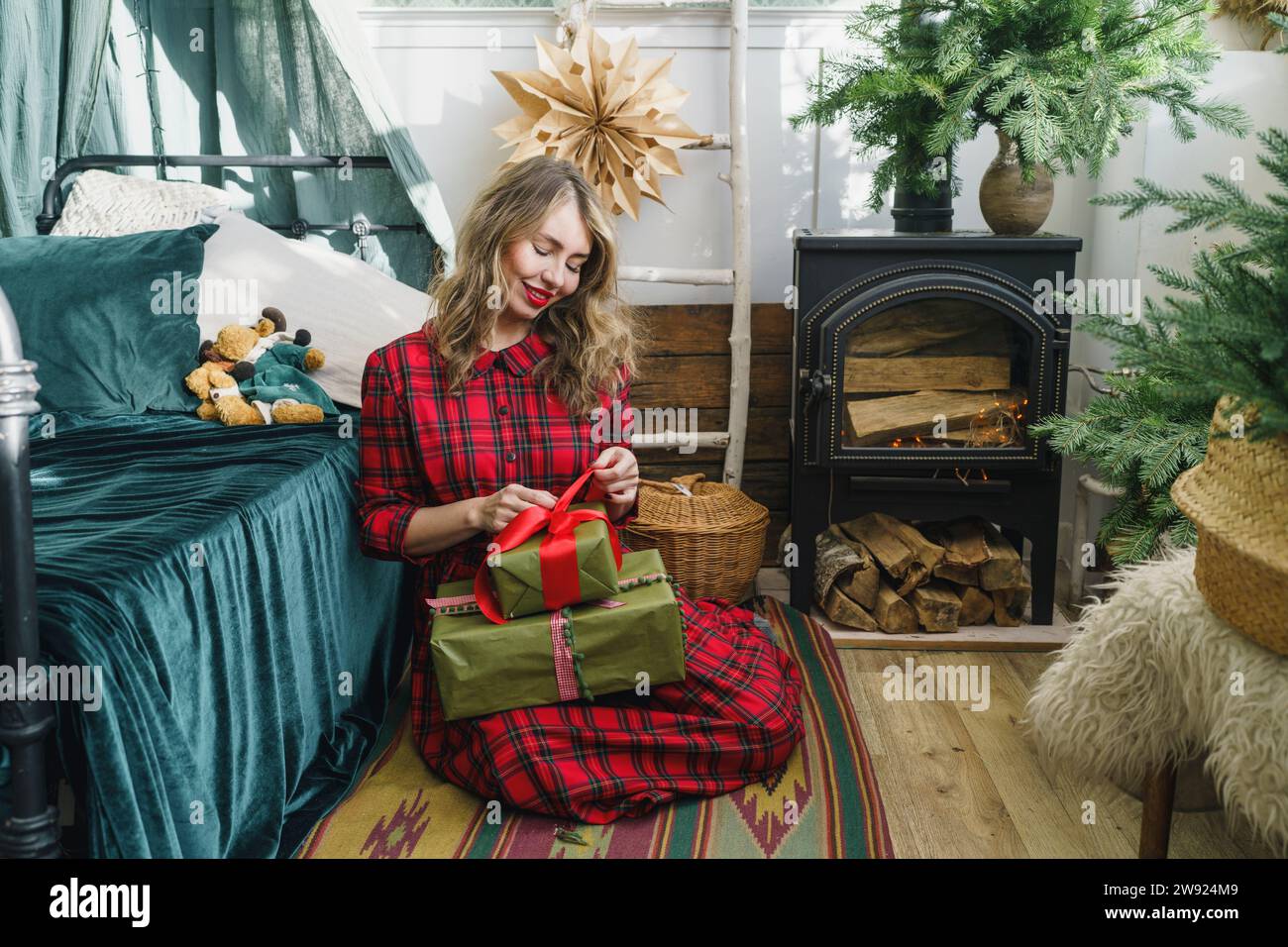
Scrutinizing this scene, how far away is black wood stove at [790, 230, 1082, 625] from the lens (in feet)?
8.01

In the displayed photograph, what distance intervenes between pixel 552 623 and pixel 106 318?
49.3 inches

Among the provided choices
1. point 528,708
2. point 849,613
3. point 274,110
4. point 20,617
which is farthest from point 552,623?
point 274,110

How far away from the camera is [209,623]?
1.50 metres

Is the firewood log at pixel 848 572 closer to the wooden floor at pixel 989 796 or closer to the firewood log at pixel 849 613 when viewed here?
the firewood log at pixel 849 613

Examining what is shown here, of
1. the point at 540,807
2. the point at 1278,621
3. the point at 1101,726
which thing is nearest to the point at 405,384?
the point at 540,807

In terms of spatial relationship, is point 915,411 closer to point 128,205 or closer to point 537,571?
Result: point 537,571

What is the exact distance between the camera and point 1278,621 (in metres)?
1.07

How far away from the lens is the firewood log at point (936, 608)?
259 centimetres

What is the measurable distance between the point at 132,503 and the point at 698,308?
1740mm

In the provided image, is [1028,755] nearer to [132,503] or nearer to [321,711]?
[321,711]

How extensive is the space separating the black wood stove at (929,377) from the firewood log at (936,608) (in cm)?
20

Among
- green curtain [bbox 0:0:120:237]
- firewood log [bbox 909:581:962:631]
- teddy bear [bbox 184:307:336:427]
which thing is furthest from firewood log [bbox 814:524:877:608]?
green curtain [bbox 0:0:120:237]

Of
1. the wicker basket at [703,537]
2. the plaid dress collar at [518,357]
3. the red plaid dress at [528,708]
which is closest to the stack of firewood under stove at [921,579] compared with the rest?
the wicker basket at [703,537]

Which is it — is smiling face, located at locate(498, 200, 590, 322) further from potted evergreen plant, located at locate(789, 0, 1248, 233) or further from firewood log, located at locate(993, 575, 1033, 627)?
firewood log, located at locate(993, 575, 1033, 627)
